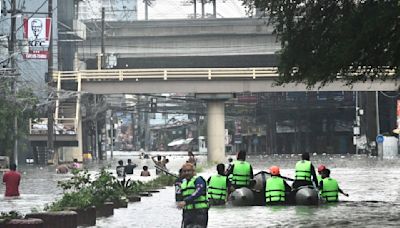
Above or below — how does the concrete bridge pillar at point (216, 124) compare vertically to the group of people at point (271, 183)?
above

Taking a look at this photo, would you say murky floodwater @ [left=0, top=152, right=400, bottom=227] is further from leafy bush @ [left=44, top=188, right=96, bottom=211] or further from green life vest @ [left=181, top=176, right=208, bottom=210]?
green life vest @ [left=181, top=176, right=208, bottom=210]

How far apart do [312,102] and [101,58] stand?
40274mm

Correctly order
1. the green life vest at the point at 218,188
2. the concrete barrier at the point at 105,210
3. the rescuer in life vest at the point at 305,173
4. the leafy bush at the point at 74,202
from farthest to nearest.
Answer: the rescuer in life vest at the point at 305,173 → the green life vest at the point at 218,188 → the concrete barrier at the point at 105,210 → the leafy bush at the point at 74,202

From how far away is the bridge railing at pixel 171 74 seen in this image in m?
76.7

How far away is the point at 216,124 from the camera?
78562 mm

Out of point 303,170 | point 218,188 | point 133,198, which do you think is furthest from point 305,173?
point 133,198

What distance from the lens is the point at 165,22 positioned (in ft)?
352

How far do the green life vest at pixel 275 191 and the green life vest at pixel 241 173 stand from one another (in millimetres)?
909

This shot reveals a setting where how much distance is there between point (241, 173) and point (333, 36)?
7.00 meters

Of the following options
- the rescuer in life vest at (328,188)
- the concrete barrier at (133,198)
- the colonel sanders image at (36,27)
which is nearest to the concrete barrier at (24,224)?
the rescuer in life vest at (328,188)

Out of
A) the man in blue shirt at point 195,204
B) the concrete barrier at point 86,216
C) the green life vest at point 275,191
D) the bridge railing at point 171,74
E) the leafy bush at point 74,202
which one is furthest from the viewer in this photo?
the bridge railing at point 171,74

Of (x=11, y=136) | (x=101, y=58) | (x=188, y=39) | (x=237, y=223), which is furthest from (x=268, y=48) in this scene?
(x=237, y=223)

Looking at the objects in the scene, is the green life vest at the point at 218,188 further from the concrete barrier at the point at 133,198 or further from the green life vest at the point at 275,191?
the concrete barrier at the point at 133,198

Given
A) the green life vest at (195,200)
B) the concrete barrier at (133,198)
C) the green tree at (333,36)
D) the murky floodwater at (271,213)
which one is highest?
the green tree at (333,36)
